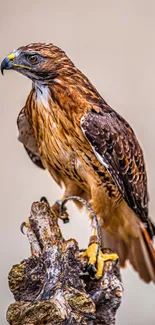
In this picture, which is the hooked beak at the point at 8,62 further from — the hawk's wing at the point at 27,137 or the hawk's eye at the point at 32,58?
the hawk's wing at the point at 27,137

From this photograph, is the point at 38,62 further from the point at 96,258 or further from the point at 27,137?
the point at 96,258

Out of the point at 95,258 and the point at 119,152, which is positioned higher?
the point at 119,152

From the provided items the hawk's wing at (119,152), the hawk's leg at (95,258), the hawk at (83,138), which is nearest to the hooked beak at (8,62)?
the hawk at (83,138)

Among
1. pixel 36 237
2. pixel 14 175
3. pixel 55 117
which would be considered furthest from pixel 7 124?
pixel 36 237

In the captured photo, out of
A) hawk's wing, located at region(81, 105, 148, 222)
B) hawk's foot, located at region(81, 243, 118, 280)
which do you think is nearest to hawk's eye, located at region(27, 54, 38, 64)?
hawk's wing, located at region(81, 105, 148, 222)

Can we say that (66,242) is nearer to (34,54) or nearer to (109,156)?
(109,156)

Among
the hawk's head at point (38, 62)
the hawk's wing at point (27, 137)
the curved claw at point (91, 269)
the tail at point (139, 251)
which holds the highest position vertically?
the hawk's head at point (38, 62)

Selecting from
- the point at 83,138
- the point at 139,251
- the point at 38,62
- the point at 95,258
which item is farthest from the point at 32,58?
the point at 139,251
